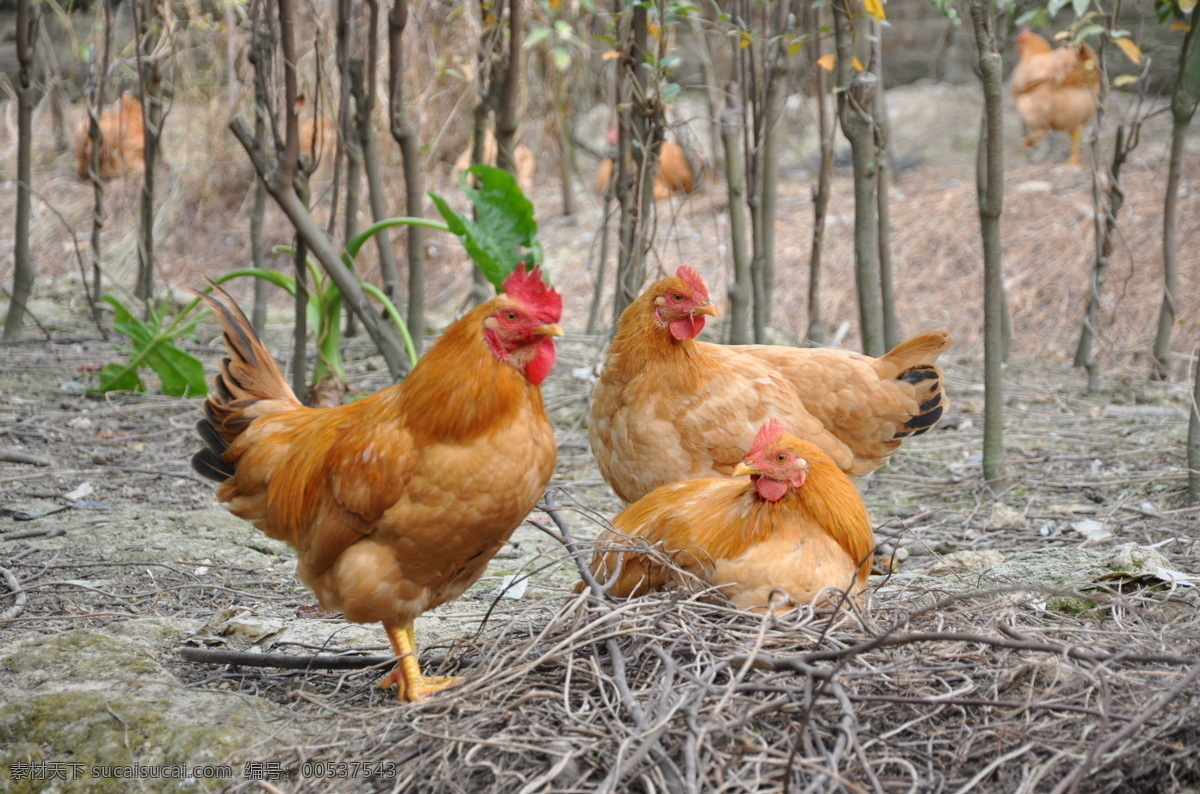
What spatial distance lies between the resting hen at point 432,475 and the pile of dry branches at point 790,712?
13.3 inches

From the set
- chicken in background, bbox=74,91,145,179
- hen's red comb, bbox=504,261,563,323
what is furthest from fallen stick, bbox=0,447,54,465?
chicken in background, bbox=74,91,145,179

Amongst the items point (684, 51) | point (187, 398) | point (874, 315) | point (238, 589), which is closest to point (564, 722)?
point (238, 589)

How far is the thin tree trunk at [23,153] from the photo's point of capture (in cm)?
647

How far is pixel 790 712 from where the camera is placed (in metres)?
2.55

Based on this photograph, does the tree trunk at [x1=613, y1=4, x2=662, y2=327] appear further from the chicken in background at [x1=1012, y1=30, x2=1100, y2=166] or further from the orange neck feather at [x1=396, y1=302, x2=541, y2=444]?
the chicken in background at [x1=1012, y1=30, x2=1100, y2=166]

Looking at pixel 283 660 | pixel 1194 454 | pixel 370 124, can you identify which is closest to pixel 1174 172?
pixel 1194 454

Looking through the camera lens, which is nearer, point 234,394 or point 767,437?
point 767,437

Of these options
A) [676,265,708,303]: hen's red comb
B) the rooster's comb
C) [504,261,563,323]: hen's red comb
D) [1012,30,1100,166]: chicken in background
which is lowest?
the rooster's comb

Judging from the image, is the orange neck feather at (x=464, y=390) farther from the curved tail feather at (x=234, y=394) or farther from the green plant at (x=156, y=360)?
the green plant at (x=156, y=360)

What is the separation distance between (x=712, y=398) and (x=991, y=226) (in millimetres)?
1783

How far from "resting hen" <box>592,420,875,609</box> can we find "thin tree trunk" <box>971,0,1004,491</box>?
1814 mm

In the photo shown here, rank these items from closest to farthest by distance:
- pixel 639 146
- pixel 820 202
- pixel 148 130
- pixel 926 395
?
pixel 926 395 → pixel 639 146 → pixel 820 202 → pixel 148 130

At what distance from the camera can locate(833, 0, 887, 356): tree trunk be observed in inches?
198

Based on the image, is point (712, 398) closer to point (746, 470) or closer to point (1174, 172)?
point (746, 470)
